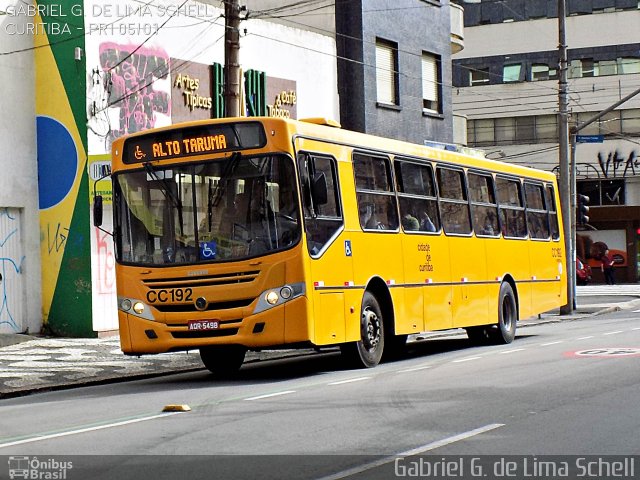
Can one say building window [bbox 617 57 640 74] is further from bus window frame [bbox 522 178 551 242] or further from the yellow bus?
the yellow bus

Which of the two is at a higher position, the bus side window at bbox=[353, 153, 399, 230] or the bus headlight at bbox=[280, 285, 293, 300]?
the bus side window at bbox=[353, 153, 399, 230]

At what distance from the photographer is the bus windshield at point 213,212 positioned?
14.7 meters

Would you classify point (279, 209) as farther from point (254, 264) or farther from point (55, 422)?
point (55, 422)

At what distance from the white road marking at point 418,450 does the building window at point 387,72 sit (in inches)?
908

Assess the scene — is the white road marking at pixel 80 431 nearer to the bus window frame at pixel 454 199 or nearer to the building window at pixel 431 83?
the bus window frame at pixel 454 199

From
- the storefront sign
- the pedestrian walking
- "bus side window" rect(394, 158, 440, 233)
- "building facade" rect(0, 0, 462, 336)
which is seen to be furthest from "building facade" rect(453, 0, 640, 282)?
"bus side window" rect(394, 158, 440, 233)

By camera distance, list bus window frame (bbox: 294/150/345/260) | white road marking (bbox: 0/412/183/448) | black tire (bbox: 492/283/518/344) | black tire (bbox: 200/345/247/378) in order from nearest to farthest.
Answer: white road marking (bbox: 0/412/183/448)
bus window frame (bbox: 294/150/345/260)
black tire (bbox: 200/345/247/378)
black tire (bbox: 492/283/518/344)

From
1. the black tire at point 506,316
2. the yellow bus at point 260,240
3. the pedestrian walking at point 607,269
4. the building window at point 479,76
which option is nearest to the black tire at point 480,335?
the black tire at point 506,316

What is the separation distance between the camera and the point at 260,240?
14.7 meters

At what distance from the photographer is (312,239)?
14.9 m

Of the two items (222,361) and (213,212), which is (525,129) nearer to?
(222,361)

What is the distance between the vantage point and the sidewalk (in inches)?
639

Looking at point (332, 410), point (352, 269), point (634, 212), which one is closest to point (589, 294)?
point (634, 212)

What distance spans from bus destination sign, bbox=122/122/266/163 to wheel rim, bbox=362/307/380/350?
2.89 meters
